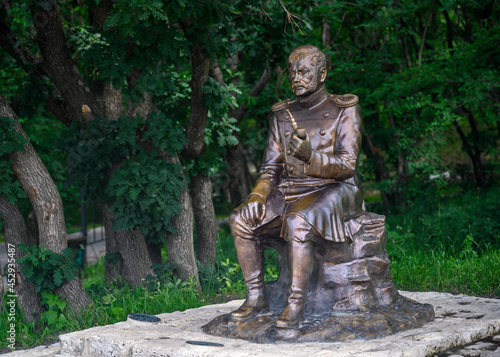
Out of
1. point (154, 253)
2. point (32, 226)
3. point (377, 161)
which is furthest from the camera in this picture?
point (377, 161)

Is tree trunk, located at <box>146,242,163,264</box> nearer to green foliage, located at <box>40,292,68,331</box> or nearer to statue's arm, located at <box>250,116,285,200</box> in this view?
green foliage, located at <box>40,292,68,331</box>

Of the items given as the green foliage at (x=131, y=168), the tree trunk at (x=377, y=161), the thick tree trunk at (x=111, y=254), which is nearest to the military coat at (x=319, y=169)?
the green foliage at (x=131, y=168)

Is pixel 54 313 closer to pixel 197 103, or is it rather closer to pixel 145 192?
pixel 145 192

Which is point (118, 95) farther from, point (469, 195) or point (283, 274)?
point (469, 195)

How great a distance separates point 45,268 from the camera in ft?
19.4

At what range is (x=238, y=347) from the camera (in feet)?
12.9

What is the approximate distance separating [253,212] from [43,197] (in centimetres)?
262

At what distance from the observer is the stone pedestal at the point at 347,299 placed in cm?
414

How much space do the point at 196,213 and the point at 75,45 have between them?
9.20 ft

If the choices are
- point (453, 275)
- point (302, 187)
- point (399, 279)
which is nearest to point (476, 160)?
point (453, 275)

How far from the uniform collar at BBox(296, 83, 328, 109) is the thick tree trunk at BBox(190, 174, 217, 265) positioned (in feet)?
11.4

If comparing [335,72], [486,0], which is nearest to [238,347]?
[486,0]

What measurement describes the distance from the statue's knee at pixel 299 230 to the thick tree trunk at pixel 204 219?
388 cm

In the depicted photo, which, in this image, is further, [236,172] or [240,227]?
[236,172]
